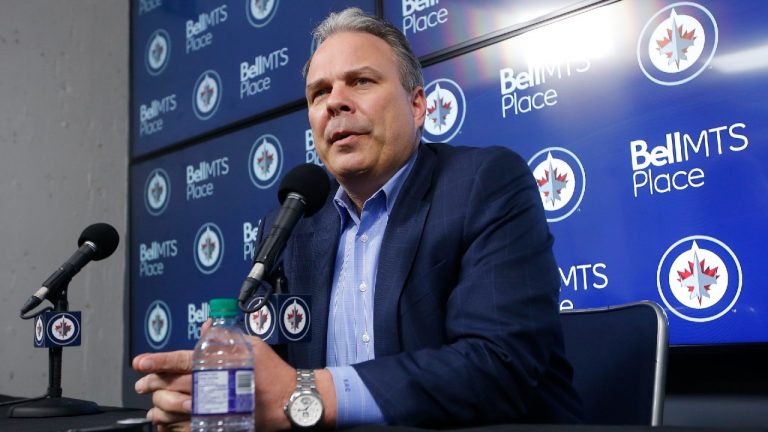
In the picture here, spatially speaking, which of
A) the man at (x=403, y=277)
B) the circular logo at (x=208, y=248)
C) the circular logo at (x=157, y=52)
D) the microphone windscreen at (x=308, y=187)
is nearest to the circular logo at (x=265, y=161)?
the circular logo at (x=208, y=248)

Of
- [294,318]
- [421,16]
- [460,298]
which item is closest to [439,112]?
[421,16]

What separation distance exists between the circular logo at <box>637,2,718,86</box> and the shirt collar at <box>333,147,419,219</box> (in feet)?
2.18

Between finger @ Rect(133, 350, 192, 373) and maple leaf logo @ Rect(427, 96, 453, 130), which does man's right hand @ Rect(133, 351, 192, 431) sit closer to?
finger @ Rect(133, 350, 192, 373)

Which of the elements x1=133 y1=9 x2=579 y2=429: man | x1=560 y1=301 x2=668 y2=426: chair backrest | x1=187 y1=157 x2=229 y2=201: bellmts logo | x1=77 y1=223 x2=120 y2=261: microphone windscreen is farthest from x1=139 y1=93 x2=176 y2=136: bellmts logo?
x1=560 y1=301 x2=668 y2=426: chair backrest

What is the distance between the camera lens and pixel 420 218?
1394 millimetres

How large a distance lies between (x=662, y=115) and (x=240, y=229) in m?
1.85

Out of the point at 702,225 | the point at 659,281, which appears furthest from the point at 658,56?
the point at 659,281

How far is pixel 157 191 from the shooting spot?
3570mm

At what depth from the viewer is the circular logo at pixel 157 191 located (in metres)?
3.52

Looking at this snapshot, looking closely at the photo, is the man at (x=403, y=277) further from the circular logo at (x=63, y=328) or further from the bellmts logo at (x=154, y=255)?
the bellmts logo at (x=154, y=255)

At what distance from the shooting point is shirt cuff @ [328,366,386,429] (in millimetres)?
1004

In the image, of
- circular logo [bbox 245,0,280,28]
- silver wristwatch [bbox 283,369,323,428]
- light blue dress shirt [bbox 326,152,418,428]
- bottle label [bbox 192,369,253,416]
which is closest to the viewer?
bottle label [bbox 192,369,253,416]

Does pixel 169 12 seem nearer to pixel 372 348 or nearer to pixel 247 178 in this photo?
pixel 247 178

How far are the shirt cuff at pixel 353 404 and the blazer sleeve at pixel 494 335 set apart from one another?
0.05ft
